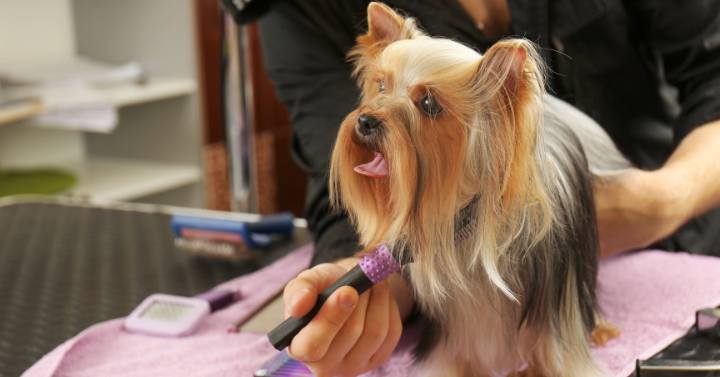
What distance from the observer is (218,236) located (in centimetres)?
132

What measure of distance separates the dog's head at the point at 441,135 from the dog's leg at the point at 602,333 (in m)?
0.30

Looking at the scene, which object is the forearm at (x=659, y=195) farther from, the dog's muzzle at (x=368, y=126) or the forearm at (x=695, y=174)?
the dog's muzzle at (x=368, y=126)

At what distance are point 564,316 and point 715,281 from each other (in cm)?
38

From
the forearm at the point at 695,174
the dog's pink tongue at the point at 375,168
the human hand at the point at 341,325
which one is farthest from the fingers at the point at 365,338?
the forearm at the point at 695,174

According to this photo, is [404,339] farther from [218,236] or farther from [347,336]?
[218,236]

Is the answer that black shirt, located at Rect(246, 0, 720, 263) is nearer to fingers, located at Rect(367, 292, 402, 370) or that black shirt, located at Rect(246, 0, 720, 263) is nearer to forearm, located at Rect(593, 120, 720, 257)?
forearm, located at Rect(593, 120, 720, 257)

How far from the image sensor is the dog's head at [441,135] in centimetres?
62

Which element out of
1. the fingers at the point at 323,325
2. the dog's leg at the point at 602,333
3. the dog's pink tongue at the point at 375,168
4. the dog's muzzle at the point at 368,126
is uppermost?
the dog's muzzle at the point at 368,126

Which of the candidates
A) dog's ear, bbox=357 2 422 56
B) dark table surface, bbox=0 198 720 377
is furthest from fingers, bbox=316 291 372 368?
dark table surface, bbox=0 198 720 377

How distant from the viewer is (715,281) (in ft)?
3.49

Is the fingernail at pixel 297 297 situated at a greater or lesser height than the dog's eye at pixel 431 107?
Result: lesser

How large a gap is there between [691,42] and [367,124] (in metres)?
0.69

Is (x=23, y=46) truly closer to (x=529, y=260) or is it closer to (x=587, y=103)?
(x=587, y=103)

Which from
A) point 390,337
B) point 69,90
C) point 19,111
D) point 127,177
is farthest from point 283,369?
point 127,177
